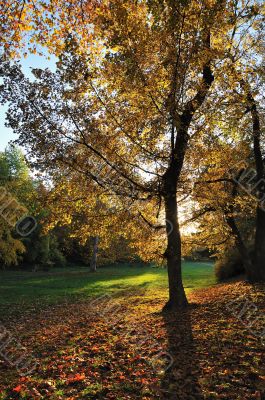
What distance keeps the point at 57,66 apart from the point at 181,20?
146 inches

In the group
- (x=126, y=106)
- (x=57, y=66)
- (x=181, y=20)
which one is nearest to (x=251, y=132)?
(x=126, y=106)

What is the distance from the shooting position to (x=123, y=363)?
24.1 ft

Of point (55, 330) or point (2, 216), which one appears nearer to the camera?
point (55, 330)

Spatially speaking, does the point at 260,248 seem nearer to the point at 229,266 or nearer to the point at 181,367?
the point at 229,266

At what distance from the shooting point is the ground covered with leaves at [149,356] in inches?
232

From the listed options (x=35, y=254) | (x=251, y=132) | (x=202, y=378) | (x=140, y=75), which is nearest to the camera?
(x=202, y=378)

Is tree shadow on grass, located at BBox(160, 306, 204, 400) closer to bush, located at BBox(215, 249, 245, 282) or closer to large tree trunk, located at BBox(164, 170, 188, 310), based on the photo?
large tree trunk, located at BBox(164, 170, 188, 310)

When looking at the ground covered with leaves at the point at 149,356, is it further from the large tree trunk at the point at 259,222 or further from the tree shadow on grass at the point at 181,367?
the large tree trunk at the point at 259,222

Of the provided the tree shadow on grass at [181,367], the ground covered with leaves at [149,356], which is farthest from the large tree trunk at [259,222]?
A: the tree shadow on grass at [181,367]

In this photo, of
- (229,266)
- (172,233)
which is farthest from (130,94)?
(229,266)

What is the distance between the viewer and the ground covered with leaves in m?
5.89

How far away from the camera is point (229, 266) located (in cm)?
2627

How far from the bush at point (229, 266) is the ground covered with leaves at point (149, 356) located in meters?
13.4

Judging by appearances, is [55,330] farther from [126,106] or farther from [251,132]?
[251,132]
